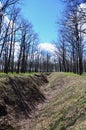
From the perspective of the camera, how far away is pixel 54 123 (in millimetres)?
10281

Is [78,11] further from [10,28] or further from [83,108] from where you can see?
[10,28]

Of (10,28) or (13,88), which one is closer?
(13,88)

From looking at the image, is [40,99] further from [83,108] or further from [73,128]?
[73,128]

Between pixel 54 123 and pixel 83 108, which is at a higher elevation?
pixel 83 108

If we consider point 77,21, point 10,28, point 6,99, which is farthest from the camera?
point 10,28

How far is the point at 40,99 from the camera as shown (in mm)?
19906

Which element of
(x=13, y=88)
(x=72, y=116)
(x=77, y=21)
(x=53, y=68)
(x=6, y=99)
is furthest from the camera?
(x=53, y=68)

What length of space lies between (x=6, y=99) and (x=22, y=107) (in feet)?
3.92

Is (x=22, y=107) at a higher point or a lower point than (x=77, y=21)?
lower

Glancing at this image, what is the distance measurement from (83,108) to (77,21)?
34.5ft

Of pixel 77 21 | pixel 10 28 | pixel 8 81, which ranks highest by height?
pixel 10 28

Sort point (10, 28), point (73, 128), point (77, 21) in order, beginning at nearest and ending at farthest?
1. point (73, 128)
2. point (77, 21)
3. point (10, 28)

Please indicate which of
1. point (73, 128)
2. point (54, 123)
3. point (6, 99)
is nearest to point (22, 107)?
point (6, 99)

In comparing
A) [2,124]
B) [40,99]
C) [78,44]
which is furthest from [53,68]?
[2,124]
